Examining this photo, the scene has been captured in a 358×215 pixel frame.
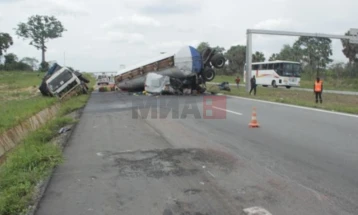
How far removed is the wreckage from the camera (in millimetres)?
25734

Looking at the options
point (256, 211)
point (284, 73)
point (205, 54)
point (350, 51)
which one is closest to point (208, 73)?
point (205, 54)

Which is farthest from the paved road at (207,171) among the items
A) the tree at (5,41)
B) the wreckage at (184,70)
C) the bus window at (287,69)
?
the tree at (5,41)

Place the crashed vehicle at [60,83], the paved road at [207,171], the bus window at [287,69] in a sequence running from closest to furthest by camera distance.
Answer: the paved road at [207,171], the crashed vehicle at [60,83], the bus window at [287,69]

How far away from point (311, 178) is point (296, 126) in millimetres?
5312

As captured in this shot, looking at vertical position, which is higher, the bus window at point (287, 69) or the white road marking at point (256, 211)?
the bus window at point (287, 69)

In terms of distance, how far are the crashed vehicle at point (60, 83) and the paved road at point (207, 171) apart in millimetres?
16308

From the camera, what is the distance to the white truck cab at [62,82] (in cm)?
2545

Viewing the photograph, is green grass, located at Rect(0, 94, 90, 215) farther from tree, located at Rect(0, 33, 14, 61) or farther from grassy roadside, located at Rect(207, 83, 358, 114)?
tree, located at Rect(0, 33, 14, 61)

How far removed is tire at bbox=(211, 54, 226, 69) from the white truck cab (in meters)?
10.00

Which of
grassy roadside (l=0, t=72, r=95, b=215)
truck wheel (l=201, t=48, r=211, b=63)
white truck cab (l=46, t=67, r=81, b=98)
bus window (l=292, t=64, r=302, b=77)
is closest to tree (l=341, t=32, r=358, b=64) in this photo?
bus window (l=292, t=64, r=302, b=77)

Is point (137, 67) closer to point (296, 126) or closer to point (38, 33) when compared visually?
point (296, 126)

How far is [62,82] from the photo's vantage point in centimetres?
2605

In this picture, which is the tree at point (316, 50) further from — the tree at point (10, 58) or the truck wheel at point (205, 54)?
the tree at point (10, 58)

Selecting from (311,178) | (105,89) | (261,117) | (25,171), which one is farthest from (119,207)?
(105,89)
